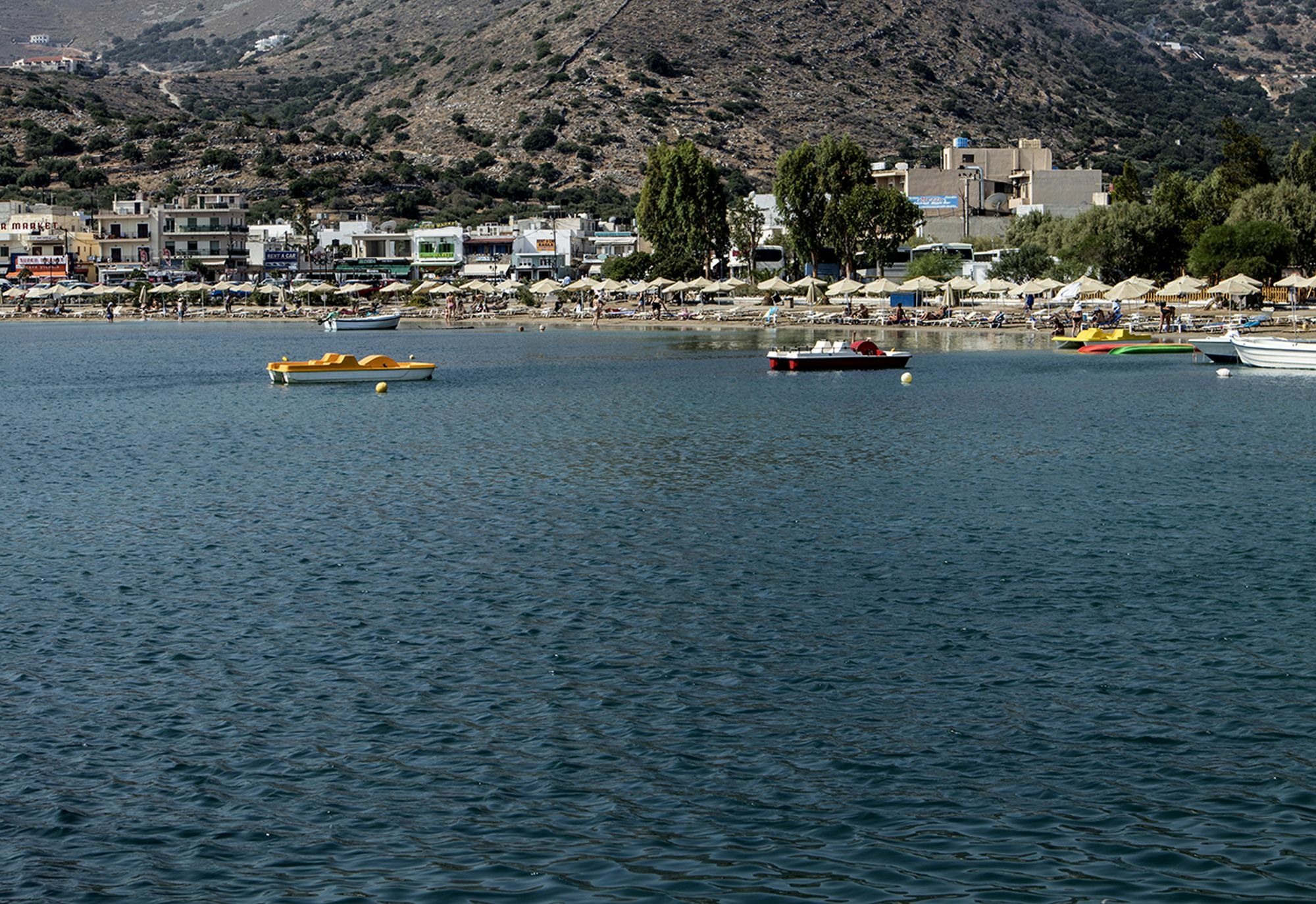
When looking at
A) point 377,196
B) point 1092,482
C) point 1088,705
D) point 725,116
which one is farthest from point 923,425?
point 725,116

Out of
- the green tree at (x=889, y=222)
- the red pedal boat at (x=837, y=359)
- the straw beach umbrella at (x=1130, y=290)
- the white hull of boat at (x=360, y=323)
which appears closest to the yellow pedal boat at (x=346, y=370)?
the red pedal boat at (x=837, y=359)

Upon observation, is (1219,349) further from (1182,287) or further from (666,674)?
(666,674)

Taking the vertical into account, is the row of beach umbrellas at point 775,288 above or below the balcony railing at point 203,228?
below

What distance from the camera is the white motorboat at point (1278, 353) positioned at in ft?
187

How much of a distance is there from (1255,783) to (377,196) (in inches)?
6841

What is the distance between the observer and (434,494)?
3066 centimetres

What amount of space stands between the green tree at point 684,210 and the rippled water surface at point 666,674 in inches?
3097

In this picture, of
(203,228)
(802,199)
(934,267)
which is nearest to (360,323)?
(802,199)

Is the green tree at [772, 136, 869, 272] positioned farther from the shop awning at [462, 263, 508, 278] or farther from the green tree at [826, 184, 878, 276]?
the shop awning at [462, 263, 508, 278]

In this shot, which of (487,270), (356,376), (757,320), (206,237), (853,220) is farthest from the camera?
(206,237)

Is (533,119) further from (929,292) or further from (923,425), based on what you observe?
(923,425)

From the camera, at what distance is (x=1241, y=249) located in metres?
86.8

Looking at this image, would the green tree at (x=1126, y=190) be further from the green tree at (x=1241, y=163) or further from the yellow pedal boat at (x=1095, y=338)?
the yellow pedal boat at (x=1095, y=338)

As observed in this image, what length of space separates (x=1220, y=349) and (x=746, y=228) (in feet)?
221
